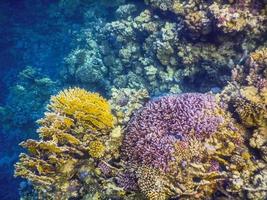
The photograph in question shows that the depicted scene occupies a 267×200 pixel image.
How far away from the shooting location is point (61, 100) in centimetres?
418

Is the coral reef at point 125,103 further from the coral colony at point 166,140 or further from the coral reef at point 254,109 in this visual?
the coral reef at point 254,109

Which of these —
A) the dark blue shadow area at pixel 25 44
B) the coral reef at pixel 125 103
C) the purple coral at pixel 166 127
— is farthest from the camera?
the dark blue shadow area at pixel 25 44

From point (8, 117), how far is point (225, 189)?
9.43 metres

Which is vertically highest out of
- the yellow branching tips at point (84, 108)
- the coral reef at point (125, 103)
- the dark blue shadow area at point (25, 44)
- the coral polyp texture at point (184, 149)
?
the dark blue shadow area at point (25, 44)

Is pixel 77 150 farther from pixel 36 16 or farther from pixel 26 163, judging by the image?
pixel 36 16

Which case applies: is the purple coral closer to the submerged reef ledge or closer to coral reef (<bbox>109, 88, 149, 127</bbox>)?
the submerged reef ledge

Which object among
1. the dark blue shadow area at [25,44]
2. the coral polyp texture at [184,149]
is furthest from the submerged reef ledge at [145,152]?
the dark blue shadow area at [25,44]

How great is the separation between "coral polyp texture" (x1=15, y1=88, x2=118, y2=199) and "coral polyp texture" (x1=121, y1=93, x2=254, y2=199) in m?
0.44

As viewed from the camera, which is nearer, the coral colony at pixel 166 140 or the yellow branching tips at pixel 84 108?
the coral colony at pixel 166 140

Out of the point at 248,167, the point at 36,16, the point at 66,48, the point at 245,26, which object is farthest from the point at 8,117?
the point at 248,167

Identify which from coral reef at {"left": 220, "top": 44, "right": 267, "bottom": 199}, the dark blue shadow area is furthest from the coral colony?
the dark blue shadow area

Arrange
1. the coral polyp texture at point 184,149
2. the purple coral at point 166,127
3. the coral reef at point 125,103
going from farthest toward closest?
the coral reef at point 125,103 → the purple coral at point 166,127 → the coral polyp texture at point 184,149

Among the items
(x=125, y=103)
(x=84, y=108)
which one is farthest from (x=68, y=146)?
(x=125, y=103)

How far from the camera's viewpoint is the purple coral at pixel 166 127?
12.7ft
